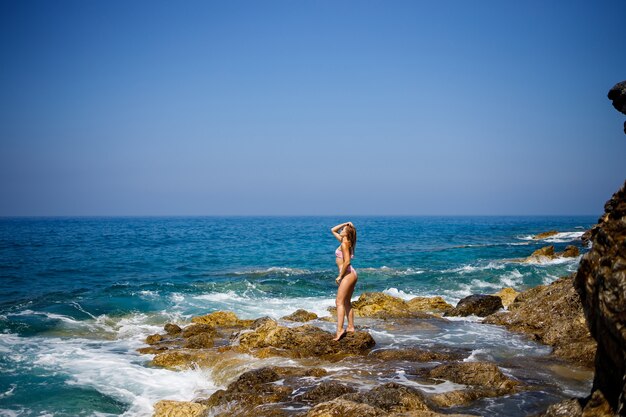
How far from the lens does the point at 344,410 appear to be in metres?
5.55

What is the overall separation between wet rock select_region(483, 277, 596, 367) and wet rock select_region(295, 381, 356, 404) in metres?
4.68

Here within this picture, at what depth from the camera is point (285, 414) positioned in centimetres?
625

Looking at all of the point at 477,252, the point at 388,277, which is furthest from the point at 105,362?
Answer: the point at 477,252

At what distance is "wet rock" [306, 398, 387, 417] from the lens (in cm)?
550

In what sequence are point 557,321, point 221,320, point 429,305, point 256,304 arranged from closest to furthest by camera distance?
1. point 557,321
2. point 221,320
3. point 429,305
4. point 256,304

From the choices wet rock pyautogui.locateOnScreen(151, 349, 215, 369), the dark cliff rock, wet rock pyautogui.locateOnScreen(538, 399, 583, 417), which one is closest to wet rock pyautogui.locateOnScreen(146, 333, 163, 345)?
wet rock pyautogui.locateOnScreen(151, 349, 215, 369)

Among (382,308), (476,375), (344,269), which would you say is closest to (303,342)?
(344,269)

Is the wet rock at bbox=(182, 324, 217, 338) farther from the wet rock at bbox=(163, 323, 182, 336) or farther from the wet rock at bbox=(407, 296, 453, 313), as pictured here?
the wet rock at bbox=(407, 296, 453, 313)

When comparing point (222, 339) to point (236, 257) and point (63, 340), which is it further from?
point (236, 257)

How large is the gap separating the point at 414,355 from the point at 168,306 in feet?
40.6

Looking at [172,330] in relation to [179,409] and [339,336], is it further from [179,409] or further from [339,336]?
[179,409]

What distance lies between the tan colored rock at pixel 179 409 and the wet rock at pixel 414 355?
3.59 m

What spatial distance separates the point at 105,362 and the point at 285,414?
6.21 metres

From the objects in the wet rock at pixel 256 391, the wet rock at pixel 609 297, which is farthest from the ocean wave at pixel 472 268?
the wet rock at pixel 609 297
